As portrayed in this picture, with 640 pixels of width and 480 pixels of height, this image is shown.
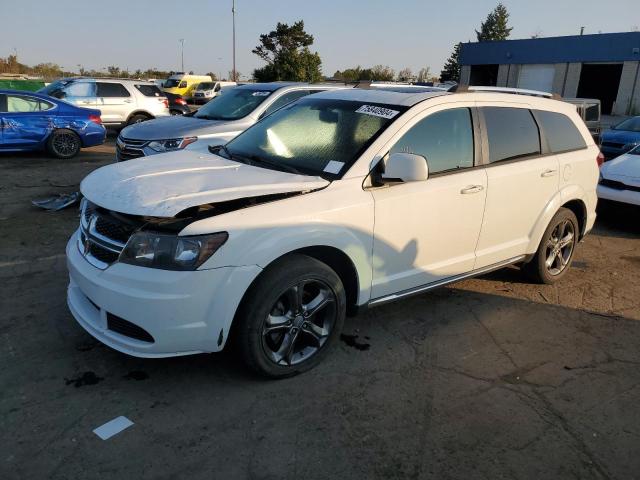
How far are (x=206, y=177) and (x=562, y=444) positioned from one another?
2.59 meters

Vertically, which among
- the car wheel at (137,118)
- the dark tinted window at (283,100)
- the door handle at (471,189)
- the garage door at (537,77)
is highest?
the garage door at (537,77)

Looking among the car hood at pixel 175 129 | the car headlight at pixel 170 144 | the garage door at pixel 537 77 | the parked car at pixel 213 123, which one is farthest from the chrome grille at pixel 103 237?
the garage door at pixel 537 77

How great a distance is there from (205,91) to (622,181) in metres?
30.8

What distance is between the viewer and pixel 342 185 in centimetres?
332

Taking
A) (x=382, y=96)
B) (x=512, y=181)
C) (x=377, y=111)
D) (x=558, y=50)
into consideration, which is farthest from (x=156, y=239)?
(x=558, y=50)

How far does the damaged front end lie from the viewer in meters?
2.82

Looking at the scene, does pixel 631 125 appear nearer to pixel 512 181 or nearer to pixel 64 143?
pixel 512 181

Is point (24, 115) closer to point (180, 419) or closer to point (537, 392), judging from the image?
point (180, 419)

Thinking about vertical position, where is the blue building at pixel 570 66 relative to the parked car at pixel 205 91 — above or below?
above

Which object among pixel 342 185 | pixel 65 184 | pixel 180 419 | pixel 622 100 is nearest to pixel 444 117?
pixel 342 185

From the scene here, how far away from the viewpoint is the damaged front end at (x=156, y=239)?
282cm

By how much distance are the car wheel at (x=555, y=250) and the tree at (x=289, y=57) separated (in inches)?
1547

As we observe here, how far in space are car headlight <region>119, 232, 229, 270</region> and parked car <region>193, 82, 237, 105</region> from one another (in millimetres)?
31567

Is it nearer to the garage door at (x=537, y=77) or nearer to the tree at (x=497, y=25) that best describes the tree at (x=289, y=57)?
the garage door at (x=537, y=77)
